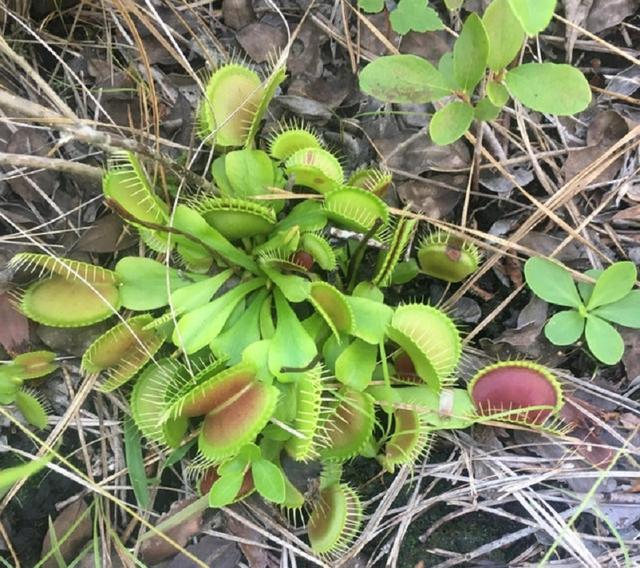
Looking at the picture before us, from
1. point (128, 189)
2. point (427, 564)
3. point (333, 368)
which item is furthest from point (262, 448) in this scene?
point (128, 189)

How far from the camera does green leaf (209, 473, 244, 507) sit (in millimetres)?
1553

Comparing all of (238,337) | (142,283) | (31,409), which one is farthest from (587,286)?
(31,409)

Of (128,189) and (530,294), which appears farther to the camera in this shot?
(530,294)

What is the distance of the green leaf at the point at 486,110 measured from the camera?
161 cm

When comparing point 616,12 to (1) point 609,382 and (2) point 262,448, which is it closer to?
(1) point 609,382

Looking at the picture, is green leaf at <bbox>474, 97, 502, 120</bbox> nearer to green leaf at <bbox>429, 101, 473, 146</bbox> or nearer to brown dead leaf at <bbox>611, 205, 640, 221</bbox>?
green leaf at <bbox>429, 101, 473, 146</bbox>

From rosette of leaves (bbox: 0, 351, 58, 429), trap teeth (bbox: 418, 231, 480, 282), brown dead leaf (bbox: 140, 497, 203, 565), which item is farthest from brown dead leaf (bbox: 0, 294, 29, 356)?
trap teeth (bbox: 418, 231, 480, 282)

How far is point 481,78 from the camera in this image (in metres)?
1.58

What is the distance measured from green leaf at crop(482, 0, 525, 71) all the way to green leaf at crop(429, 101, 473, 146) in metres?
0.12

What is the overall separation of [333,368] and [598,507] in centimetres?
78

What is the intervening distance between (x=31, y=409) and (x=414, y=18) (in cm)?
141

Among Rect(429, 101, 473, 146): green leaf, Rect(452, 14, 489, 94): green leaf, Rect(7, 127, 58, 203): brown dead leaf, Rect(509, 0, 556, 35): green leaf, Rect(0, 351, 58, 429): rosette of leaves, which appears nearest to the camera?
Rect(509, 0, 556, 35): green leaf

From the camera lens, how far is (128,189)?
1701 mm

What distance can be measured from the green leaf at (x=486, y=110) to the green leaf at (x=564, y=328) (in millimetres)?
542
